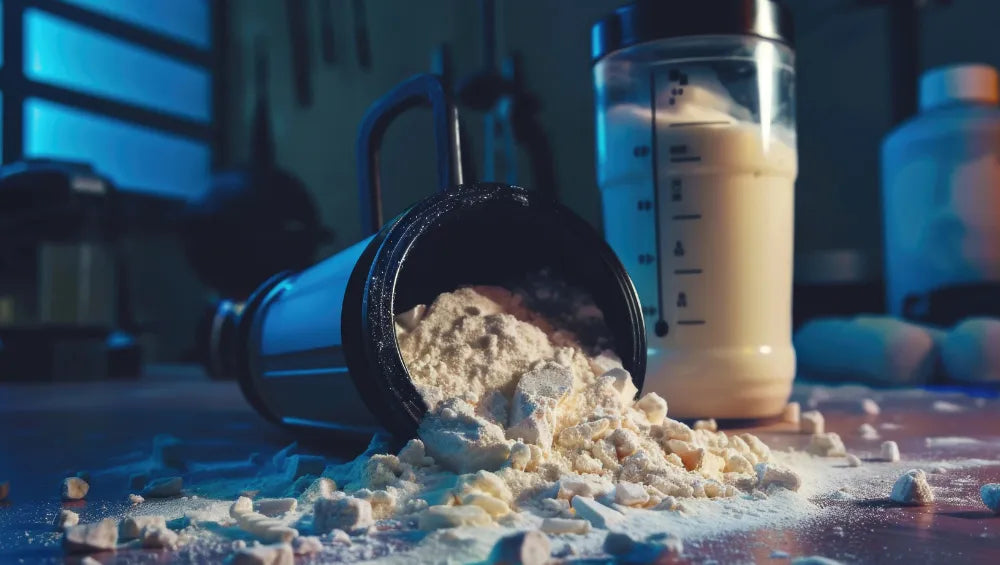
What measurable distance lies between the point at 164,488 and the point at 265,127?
60.1 inches

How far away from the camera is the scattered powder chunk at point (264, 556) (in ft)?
1.10

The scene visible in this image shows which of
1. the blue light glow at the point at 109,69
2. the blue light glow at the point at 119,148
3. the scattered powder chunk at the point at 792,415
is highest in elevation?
the blue light glow at the point at 109,69

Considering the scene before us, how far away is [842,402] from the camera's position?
102cm

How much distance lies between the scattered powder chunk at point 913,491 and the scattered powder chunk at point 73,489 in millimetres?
470

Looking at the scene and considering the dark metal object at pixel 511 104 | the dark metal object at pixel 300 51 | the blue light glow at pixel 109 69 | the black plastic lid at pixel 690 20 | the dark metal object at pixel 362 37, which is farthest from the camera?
the dark metal object at pixel 300 51

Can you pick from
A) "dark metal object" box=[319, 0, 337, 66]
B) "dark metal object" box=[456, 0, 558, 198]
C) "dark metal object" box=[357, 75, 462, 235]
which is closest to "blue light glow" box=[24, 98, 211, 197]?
"dark metal object" box=[319, 0, 337, 66]

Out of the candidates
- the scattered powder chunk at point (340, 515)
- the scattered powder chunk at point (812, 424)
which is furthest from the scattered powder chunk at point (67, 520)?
the scattered powder chunk at point (812, 424)

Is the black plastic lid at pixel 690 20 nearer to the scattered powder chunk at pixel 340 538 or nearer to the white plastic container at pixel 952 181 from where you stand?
the scattered powder chunk at pixel 340 538

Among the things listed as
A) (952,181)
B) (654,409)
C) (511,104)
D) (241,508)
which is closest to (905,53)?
(952,181)

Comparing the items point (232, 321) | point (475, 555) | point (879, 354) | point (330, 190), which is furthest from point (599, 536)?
point (330, 190)

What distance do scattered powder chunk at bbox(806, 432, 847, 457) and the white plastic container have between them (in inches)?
30.0

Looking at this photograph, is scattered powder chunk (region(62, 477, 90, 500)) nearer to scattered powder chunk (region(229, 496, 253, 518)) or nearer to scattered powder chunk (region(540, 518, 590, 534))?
scattered powder chunk (region(229, 496, 253, 518))

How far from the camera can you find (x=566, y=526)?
0.39 metres

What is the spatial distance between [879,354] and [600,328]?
0.70 meters
